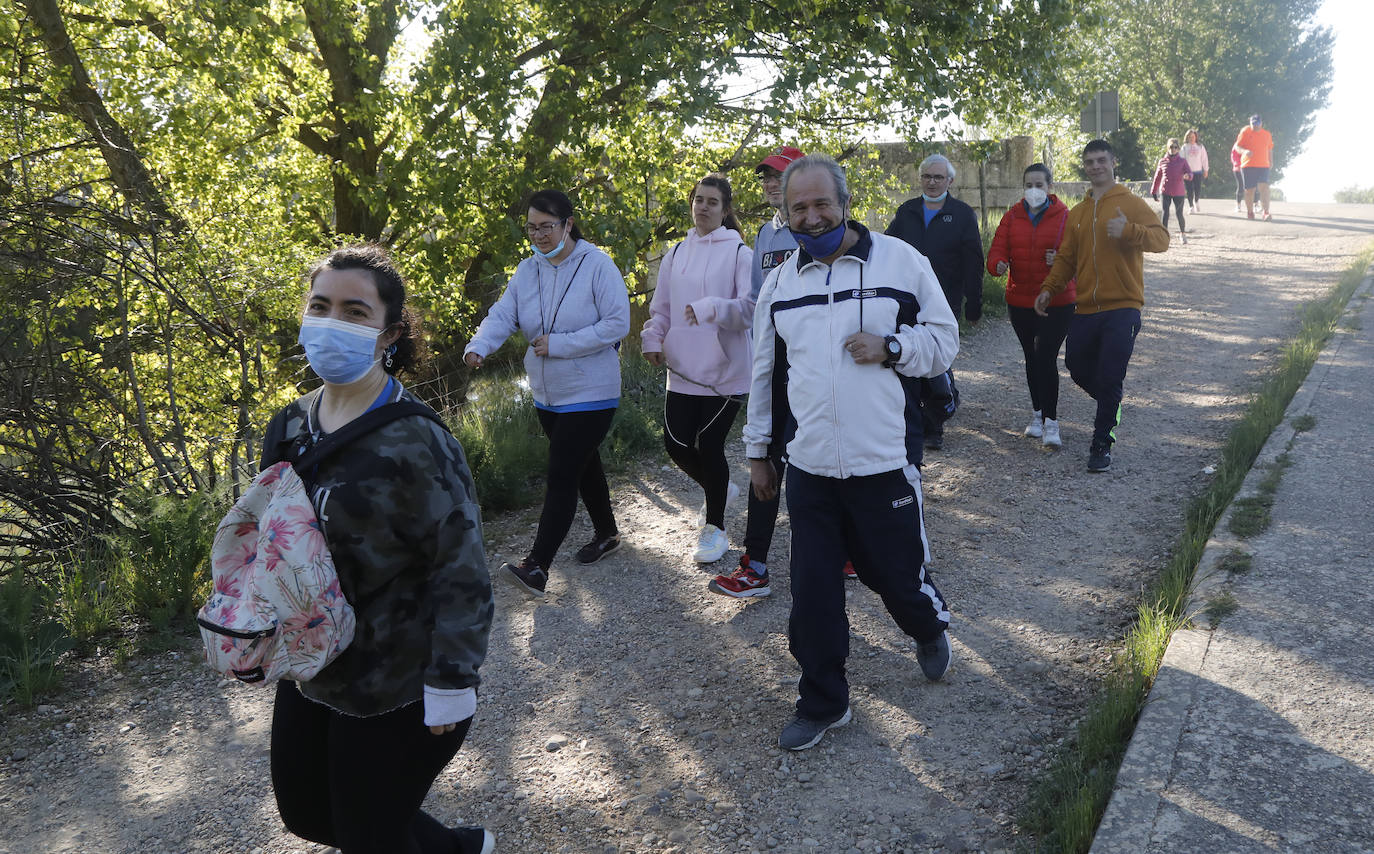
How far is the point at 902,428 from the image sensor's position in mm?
3885

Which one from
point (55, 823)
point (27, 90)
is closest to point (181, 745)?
point (55, 823)

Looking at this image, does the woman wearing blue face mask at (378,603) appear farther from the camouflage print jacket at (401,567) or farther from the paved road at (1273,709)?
the paved road at (1273,709)

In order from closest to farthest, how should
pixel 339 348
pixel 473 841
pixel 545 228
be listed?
pixel 339 348
pixel 473 841
pixel 545 228

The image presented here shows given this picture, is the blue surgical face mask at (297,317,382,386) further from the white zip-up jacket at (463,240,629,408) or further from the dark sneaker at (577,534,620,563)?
the dark sneaker at (577,534,620,563)

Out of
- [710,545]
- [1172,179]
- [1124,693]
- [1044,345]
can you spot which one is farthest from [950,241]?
[1172,179]

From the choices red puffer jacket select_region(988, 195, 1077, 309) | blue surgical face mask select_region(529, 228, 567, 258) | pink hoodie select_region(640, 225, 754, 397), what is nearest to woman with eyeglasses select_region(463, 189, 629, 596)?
blue surgical face mask select_region(529, 228, 567, 258)

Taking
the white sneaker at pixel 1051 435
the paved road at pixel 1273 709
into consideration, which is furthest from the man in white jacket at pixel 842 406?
the white sneaker at pixel 1051 435

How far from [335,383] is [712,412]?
3.32m

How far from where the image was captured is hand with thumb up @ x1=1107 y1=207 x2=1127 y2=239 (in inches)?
277

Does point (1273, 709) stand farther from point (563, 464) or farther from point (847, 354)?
point (563, 464)

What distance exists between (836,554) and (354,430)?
80.0 inches

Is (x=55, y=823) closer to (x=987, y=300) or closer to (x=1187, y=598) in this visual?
(x=1187, y=598)

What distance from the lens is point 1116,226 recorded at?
704 centimetres

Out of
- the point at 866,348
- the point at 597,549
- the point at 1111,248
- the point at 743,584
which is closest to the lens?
the point at 866,348
